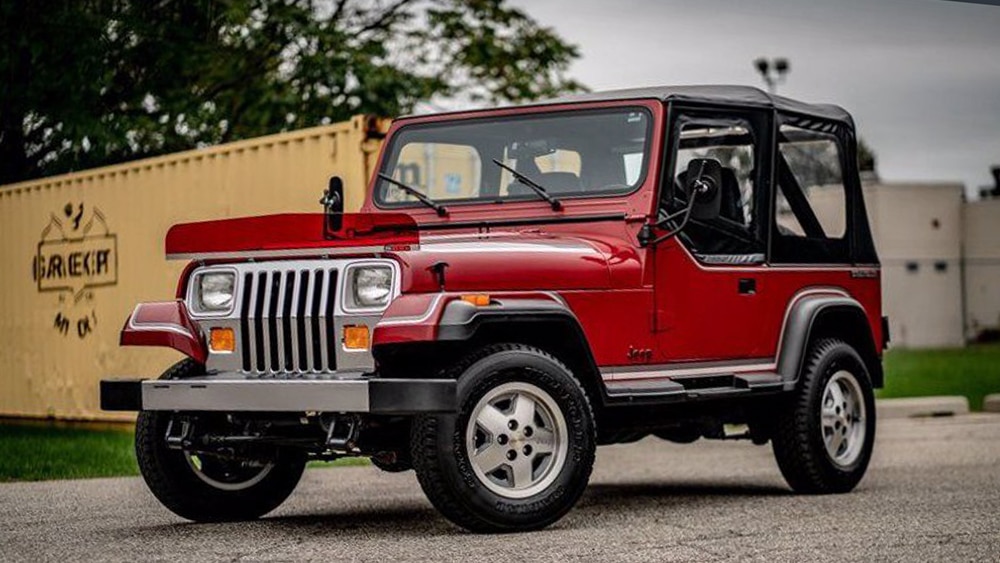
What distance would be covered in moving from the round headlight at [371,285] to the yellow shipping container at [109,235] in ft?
20.9

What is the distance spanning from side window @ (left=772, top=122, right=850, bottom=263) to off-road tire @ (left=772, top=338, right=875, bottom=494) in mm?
589

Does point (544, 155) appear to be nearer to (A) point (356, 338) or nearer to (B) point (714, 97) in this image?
(B) point (714, 97)

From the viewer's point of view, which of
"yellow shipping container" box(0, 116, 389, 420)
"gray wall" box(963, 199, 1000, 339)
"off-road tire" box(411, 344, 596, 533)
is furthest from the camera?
"gray wall" box(963, 199, 1000, 339)

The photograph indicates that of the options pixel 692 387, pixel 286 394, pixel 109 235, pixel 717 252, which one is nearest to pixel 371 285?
pixel 286 394

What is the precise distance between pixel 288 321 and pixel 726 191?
9.40 ft

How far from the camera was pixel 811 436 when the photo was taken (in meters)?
10.5

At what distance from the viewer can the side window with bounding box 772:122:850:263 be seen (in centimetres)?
1075

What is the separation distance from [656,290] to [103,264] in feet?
33.1

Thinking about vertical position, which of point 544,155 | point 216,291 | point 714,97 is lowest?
point 216,291

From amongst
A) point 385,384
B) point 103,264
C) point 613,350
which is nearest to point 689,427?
point 613,350

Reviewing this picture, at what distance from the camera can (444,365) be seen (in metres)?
8.51

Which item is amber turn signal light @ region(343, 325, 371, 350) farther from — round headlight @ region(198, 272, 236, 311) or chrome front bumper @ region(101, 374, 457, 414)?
round headlight @ region(198, 272, 236, 311)

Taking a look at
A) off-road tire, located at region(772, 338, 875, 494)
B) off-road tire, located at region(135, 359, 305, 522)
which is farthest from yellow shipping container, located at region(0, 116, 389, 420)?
off-road tire, located at region(135, 359, 305, 522)

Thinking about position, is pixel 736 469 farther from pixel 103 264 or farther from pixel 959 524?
pixel 103 264
